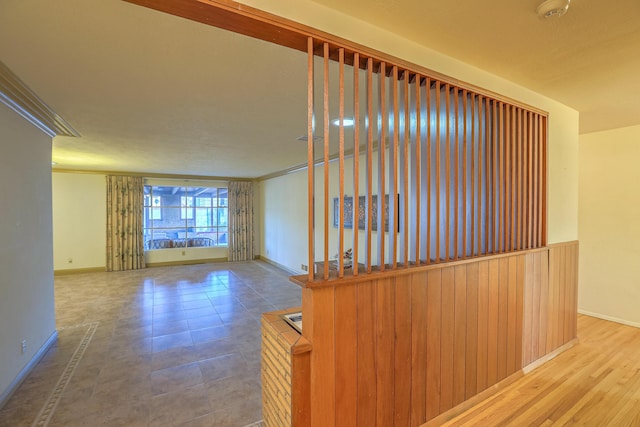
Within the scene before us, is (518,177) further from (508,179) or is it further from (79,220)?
(79,220)

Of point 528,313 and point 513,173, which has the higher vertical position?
point 513,173

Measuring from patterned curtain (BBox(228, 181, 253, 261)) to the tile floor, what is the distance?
112 inches

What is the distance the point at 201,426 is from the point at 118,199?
6.62m

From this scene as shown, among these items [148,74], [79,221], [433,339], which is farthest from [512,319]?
[79,221]

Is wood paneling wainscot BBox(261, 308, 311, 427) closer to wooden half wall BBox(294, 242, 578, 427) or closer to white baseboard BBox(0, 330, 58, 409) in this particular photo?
wooden half wall BBox(294, 242, 578, 427)

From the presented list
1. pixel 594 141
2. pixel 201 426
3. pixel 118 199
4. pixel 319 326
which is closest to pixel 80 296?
pixel 118 199

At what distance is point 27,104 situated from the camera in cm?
237

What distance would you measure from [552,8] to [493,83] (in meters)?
0.82

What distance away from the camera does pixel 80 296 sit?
4.83m

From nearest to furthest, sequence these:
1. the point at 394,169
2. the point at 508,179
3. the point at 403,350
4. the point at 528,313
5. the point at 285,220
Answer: the point at 403,350
the point at 394,169
the point at 508,179
the point at 528,313
the point at 285,220

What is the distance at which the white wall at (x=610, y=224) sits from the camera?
3357mm

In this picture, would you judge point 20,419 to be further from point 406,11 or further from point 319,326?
point 406,11

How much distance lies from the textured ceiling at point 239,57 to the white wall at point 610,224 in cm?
46

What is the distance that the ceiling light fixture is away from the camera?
1.32 m
